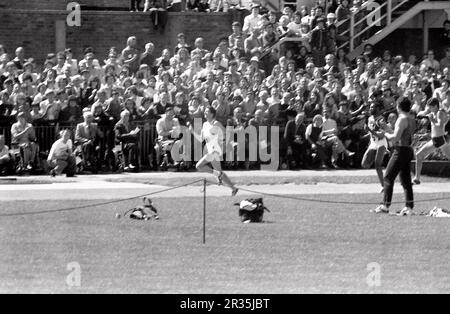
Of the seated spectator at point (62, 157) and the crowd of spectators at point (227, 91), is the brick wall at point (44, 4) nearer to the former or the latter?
the crowd of spectators at point (227, 91)

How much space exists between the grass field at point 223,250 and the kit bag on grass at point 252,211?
0.70 feet

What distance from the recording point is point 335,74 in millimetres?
34250

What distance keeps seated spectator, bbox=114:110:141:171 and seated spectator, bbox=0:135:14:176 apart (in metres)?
2.34

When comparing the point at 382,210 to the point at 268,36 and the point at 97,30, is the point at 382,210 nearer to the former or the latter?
the point at 268,36

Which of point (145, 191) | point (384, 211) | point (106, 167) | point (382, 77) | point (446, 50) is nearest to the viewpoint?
point (384, 211)

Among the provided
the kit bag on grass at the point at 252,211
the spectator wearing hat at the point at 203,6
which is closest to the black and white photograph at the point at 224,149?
the kit bag on grass at the point at 252,211

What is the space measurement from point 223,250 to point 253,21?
15.3 meters

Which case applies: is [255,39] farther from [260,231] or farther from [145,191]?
[260,231]

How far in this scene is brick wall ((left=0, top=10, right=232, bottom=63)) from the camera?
116ft

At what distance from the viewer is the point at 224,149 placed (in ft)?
104

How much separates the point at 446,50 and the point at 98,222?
1627cm

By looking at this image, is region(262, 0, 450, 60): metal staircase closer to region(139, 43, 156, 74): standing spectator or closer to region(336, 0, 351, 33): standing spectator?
region(336, 0, 351, 33): standing spectator

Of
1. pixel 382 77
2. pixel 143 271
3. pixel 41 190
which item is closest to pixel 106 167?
pixel 41 190

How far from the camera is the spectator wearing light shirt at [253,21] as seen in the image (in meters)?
35.1
